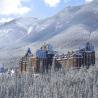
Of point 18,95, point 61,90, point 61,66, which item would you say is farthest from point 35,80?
point 61,66

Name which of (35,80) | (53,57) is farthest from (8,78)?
(53,57)

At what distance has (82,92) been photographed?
76.1 metres

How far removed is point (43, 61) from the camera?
111 m

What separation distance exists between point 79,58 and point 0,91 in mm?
26622

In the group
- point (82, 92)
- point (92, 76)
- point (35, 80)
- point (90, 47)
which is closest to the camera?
point (82, 92)

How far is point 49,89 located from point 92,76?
798 cm

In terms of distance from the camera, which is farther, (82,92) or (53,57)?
(53,57)

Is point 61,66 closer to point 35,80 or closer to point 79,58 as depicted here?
point 79,58

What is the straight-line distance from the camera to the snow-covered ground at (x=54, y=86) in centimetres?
7612

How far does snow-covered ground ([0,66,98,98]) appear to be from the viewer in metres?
76.1

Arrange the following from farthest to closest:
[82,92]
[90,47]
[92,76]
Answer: [90,47] < [92,76] < [82,92]

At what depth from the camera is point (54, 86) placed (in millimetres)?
80438

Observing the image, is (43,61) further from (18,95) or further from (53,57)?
(18,95)

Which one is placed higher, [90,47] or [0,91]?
[90,47]
